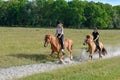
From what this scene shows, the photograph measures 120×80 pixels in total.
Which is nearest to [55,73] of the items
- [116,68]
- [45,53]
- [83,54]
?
[116,68]

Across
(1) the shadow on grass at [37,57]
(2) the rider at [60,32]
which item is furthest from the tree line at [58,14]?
(2) the rider at [60,32]

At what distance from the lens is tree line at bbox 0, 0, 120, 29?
130875 mm

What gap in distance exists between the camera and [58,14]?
134 metres

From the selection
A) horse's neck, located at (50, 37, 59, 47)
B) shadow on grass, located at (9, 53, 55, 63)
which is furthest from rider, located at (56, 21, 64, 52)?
shadow on grass, located at (9, 53, 55, 63)

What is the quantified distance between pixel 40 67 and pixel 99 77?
220 inches

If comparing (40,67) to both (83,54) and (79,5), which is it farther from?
(79,5)

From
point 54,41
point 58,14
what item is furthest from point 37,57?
point 58,14

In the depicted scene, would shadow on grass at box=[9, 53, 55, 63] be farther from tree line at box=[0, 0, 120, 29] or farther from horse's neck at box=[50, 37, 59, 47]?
tree line at box=[0, 0, 120, 29]

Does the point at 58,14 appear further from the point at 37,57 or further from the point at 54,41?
the point at 54,41

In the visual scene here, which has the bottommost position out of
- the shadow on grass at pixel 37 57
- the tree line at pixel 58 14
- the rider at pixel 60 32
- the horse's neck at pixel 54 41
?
the tree line at pixel 58 14

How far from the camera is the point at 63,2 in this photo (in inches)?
5778

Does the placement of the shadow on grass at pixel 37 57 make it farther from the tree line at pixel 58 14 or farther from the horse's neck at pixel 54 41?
the tree line at pixel 58 14

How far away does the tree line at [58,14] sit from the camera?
13088 centimetres

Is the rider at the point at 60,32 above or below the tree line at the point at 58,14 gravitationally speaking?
above
